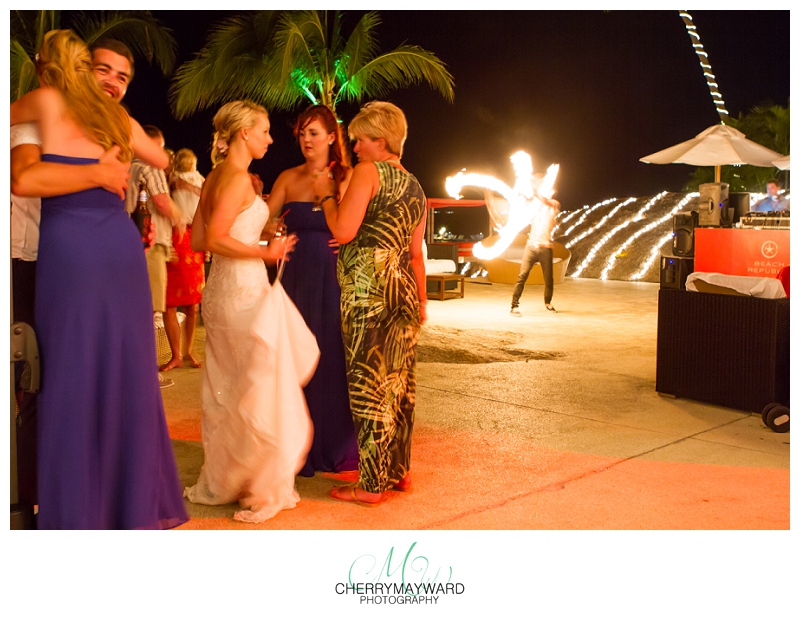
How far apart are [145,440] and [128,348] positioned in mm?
354

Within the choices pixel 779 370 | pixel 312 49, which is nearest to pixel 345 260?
pixel 779 370

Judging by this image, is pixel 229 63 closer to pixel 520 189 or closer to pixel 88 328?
pixel 520 189

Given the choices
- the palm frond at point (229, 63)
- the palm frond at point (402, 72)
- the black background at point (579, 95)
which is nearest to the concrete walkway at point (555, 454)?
the palm frond at point (402, 72)

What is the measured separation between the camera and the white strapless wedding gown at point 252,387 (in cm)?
352

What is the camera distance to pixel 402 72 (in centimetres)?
1575

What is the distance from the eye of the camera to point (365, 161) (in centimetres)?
359

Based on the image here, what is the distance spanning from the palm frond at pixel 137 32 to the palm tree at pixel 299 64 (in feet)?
1.58

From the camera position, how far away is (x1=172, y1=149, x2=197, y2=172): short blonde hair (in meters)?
6.84

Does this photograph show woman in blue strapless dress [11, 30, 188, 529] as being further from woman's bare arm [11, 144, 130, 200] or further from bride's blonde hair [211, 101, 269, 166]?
bride's blonde hair [211, 101, 269, 166]

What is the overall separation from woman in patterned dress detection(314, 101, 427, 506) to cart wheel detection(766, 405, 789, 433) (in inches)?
96.4

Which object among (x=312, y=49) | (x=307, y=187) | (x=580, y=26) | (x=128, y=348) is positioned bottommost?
(x=128, y=348)

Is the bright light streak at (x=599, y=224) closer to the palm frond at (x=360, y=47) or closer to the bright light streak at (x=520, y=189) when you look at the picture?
the palm frond at (x=360, y=47)
